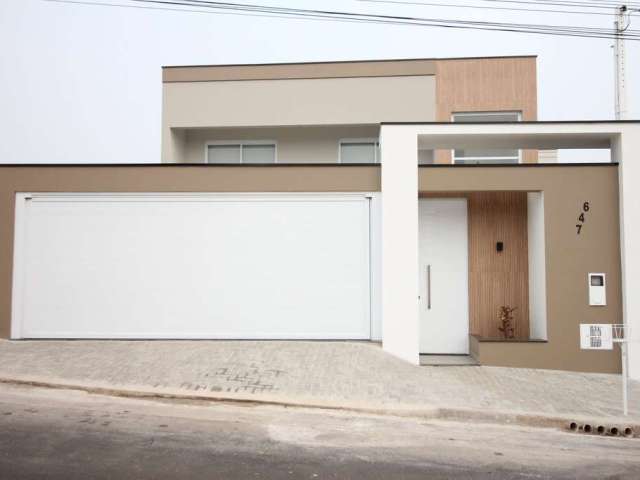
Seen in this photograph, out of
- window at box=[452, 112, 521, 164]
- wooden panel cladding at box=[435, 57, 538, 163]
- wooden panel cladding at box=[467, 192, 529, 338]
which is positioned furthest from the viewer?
wooden panel cladding at box=[435, 57, 538, 163]

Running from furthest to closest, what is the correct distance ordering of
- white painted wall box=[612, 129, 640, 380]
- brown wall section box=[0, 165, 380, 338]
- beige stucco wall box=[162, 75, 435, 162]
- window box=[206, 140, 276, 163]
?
window box=[206, 140, 276, 163] → beige stucco wall box=[162, 75, 435, 162] → brown wall section box=[0, 165, 380, 338] → white painted wall box=[612, 129, 640, 380]

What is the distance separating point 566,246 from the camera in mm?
11289

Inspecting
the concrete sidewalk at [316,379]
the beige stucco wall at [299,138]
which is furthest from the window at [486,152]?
the concrete sidewalk at [316,379]

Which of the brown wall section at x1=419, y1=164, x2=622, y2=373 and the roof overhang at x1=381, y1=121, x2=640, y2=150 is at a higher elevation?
the roof overhang at x1=381, y1=121, x2=640, y2=150

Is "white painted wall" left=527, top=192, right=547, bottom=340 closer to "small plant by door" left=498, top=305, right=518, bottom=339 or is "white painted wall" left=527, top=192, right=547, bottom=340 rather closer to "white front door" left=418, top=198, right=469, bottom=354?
"small plant by door" left=498, top=305, right=518, bottom=339

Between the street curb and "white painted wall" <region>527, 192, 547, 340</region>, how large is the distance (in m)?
3.39

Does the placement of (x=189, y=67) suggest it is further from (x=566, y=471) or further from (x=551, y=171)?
(x=566, y=471)

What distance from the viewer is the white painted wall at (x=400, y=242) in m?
11.0

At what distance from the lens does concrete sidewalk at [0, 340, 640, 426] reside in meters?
8.41

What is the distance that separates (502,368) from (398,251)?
2.98 m

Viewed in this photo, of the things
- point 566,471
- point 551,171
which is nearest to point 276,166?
point 551,171

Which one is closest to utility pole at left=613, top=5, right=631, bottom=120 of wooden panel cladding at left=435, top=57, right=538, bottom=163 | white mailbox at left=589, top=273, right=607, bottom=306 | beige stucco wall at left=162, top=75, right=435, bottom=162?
wooden panel cladding at left=435, top=57, right=538, bottom=163

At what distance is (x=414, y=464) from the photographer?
605 centimetres

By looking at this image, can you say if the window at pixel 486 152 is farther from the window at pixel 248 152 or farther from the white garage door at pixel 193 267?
the window at pixel 248 152
